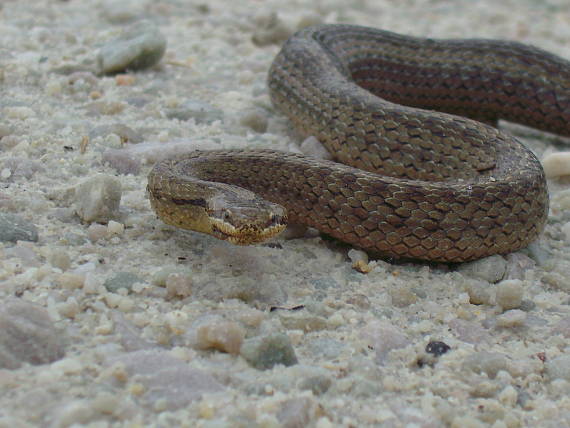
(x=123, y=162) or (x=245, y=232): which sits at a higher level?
(x=245, y=232)

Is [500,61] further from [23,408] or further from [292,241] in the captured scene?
[23,408]

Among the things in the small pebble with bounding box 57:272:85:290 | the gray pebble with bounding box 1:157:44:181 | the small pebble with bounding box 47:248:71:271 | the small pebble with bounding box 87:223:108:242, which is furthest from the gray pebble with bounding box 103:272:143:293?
the gray pebble with bounding box 1:157:44:181

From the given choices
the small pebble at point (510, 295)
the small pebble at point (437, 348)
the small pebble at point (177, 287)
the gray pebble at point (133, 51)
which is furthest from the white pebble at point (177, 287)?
the gray pebble at point (133, 51)

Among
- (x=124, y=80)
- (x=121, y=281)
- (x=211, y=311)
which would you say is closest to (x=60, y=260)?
(x=121, y=281)

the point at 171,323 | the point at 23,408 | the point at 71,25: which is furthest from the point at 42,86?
the point at 23,408

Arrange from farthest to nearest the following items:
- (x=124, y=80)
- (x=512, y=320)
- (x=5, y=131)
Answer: (x=124, y=80), (x=5, y=131), (x=512, y=320)

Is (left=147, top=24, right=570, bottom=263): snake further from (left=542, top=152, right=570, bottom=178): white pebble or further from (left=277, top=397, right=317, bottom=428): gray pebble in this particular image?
(left=277, top=397, right=317, bottom=428): gray pebble

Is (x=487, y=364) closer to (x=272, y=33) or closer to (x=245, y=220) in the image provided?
(x=245, y=220)
